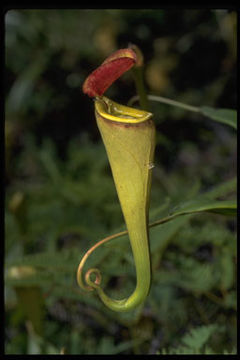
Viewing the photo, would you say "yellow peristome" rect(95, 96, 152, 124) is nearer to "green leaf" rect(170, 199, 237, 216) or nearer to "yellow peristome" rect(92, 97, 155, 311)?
"yellow peristome" rect(92, 97, 155, 311)

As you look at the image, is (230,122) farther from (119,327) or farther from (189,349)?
(119,327)

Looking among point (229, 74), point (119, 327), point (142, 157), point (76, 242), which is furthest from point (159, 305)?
point (229, 74)

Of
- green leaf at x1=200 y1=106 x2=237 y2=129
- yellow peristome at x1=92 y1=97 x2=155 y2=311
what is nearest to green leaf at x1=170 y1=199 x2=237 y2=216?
yellow peristome at x1=92 y1=97 x2=155 y2=311

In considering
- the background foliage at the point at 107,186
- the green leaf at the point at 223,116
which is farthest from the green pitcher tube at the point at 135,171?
the green leaf at the point at 223,116

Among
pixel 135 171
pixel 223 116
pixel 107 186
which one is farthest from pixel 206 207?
pixel 107 186

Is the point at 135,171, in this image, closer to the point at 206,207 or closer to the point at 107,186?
the point at 206,207

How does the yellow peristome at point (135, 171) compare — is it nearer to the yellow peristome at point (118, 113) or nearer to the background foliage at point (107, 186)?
the yellow peristome at point (118, 113)
